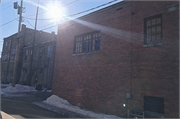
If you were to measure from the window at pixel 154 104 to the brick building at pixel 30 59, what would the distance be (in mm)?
16018

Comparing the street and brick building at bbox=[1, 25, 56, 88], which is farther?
brick building at bbox=[1, 25, 56, 88]

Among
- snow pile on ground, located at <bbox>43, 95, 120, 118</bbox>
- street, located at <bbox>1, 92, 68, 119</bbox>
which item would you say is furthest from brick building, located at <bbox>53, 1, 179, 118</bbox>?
street, located at <bbox>1, 92, 68, 119</bbox>

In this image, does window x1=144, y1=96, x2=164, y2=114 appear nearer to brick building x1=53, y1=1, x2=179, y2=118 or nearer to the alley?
brick building x1=53, y1=1, x2=179, y2=118

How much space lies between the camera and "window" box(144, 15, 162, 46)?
27.3 feet

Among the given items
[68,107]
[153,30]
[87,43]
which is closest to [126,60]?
[153,30]

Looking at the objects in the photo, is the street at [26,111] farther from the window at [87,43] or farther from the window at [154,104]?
the window at [87,43]

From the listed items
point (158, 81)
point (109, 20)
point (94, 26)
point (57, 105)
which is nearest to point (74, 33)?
point (94, 26)

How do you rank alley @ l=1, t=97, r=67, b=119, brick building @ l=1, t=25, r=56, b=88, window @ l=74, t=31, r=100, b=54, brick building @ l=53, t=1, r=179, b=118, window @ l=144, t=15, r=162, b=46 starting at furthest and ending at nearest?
brick building @ l=1, t=25, r=56, b=88, window @ l=74, t=31, r=100, b=54, alley @ l=1, t=97, r=67, b=119, window @ l=144, t=15, r=162, b=46, brick building @ l=53, t=1, r=179, b=118

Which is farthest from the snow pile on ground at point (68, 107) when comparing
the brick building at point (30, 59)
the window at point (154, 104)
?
the brick building at point (30, 59)

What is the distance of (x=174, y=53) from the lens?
7543 millimetres

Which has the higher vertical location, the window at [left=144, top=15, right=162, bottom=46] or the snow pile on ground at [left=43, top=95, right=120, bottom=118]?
the window at [left=144, top=15, right=162, bottom=46]

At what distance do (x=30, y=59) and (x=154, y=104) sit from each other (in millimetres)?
24054

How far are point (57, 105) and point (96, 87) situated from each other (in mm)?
3691

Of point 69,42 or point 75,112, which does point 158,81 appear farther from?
point 69,42
